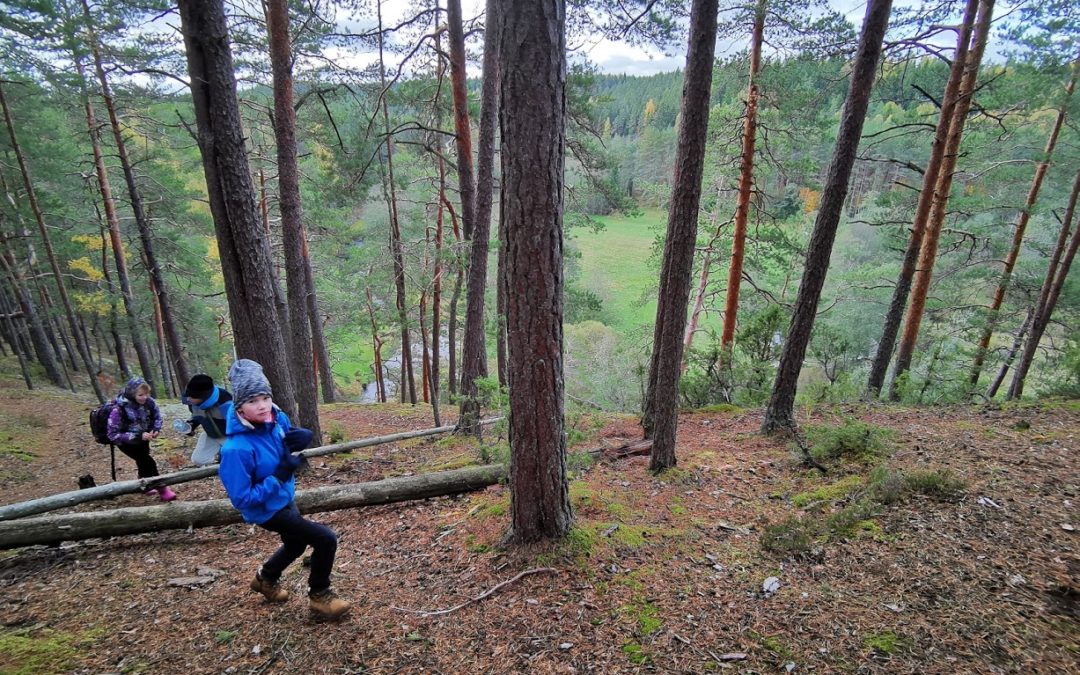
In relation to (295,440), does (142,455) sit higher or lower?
lower

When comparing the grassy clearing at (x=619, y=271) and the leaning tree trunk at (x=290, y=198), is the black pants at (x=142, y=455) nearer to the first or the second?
the leaning tree trunk at (x=290, y=198)

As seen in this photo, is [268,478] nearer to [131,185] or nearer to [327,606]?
[327,606]

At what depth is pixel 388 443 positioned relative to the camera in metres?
9.75

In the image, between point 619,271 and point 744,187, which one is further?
point 619,271

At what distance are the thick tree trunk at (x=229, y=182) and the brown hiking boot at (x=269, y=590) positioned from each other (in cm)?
369

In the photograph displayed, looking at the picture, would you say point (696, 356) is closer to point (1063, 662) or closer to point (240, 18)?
point (1063, 662)

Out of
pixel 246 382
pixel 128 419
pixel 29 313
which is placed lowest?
pixel 29 313

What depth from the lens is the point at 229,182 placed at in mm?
5488

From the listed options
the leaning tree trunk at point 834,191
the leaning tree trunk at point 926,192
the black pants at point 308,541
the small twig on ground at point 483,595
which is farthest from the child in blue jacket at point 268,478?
the leaning tree trunk at point 926,192

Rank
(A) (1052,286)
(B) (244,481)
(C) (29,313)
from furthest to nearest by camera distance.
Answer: (C) (29,313), (A) (1052,286), (B) (244,481)

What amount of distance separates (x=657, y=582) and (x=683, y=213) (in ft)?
13.5

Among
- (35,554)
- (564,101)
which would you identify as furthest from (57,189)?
(564,101)

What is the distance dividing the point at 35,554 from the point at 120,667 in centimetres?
285

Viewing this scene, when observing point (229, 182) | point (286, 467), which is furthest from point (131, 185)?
point (286, 467)
